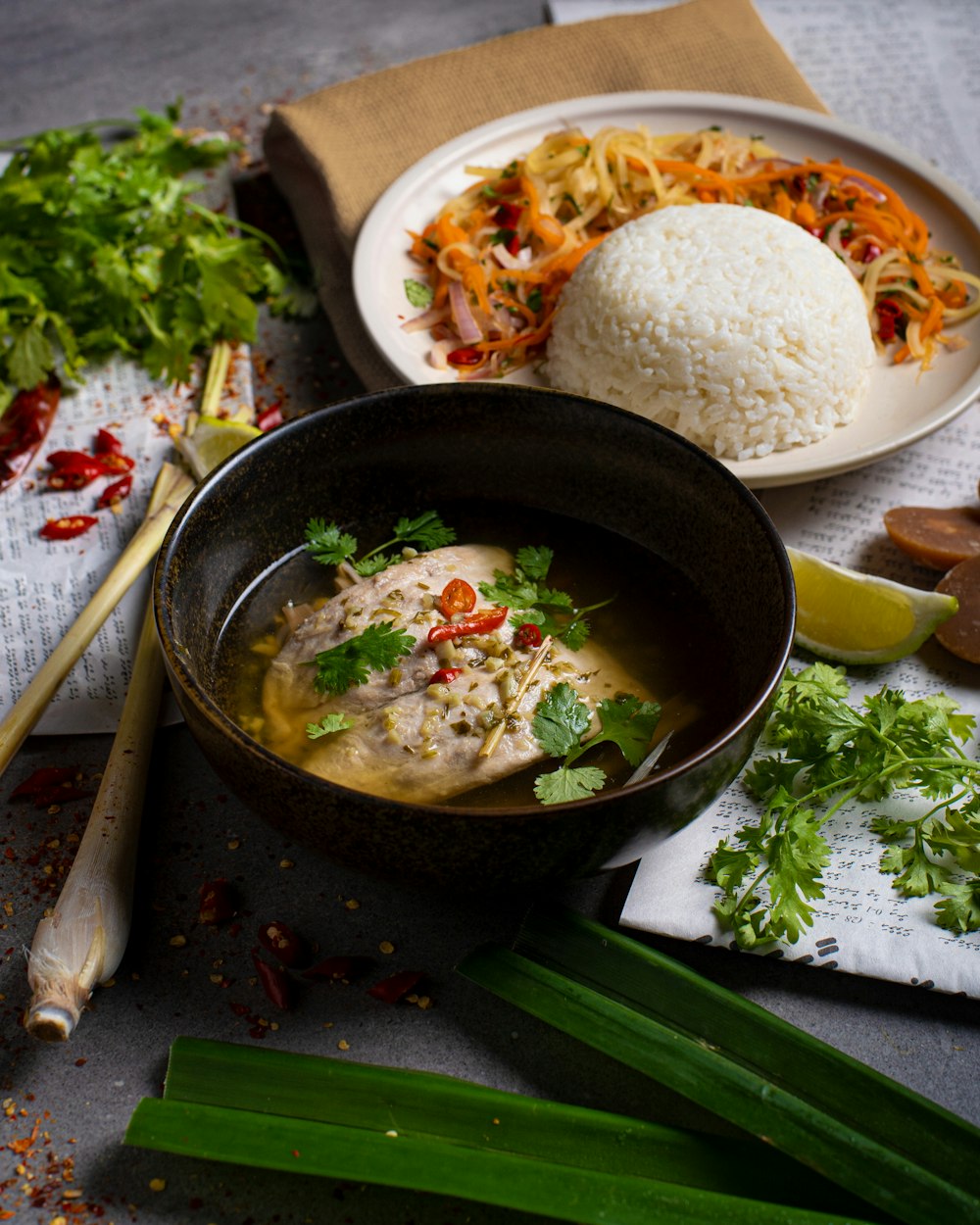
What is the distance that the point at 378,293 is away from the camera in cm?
274

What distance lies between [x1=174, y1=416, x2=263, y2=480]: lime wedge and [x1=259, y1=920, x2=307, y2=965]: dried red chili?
3.55 feet

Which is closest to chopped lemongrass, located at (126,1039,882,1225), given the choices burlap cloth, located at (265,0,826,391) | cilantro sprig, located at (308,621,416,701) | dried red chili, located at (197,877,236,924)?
dried red chili, located at (197,877,236,924)

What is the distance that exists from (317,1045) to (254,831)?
404mm

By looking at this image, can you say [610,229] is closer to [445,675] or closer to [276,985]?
[445,675]

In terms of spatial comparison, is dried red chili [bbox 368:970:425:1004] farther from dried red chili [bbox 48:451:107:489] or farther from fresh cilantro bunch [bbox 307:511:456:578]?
dried red chili [bbox 48:451:107:489]

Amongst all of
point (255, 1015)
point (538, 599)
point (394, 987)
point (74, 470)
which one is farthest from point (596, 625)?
point (74, 470)

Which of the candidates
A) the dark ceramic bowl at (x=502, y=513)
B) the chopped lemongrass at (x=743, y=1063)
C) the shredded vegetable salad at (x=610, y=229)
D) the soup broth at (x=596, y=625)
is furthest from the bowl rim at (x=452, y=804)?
the shredded vegetable salad at (x=610, y=229)

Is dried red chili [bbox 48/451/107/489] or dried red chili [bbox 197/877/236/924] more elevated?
dried red chili [bbox 48/451/107/489]

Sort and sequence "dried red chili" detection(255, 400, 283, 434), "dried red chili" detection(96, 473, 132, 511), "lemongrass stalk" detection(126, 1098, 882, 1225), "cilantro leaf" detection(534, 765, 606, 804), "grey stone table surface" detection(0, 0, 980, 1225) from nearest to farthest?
"lemongrass stalk" detection(126, 1098, 882, 1225) → "grey stone table surface" detection(0, 0, 980, 1225) → "cilantro leaf" detection(534, 765, 606, 804) → "dried red chili" detection(96, 473, 132, 511) → "dried red chili" detection(255, 400, 283, 434)

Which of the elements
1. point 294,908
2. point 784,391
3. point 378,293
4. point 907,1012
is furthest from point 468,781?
point 378,293

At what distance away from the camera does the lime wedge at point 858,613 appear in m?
2.07

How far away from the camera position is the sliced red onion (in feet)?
8.77

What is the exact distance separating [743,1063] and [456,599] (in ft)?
2.69

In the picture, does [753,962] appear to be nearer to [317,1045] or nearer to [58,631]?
[317,1045]
